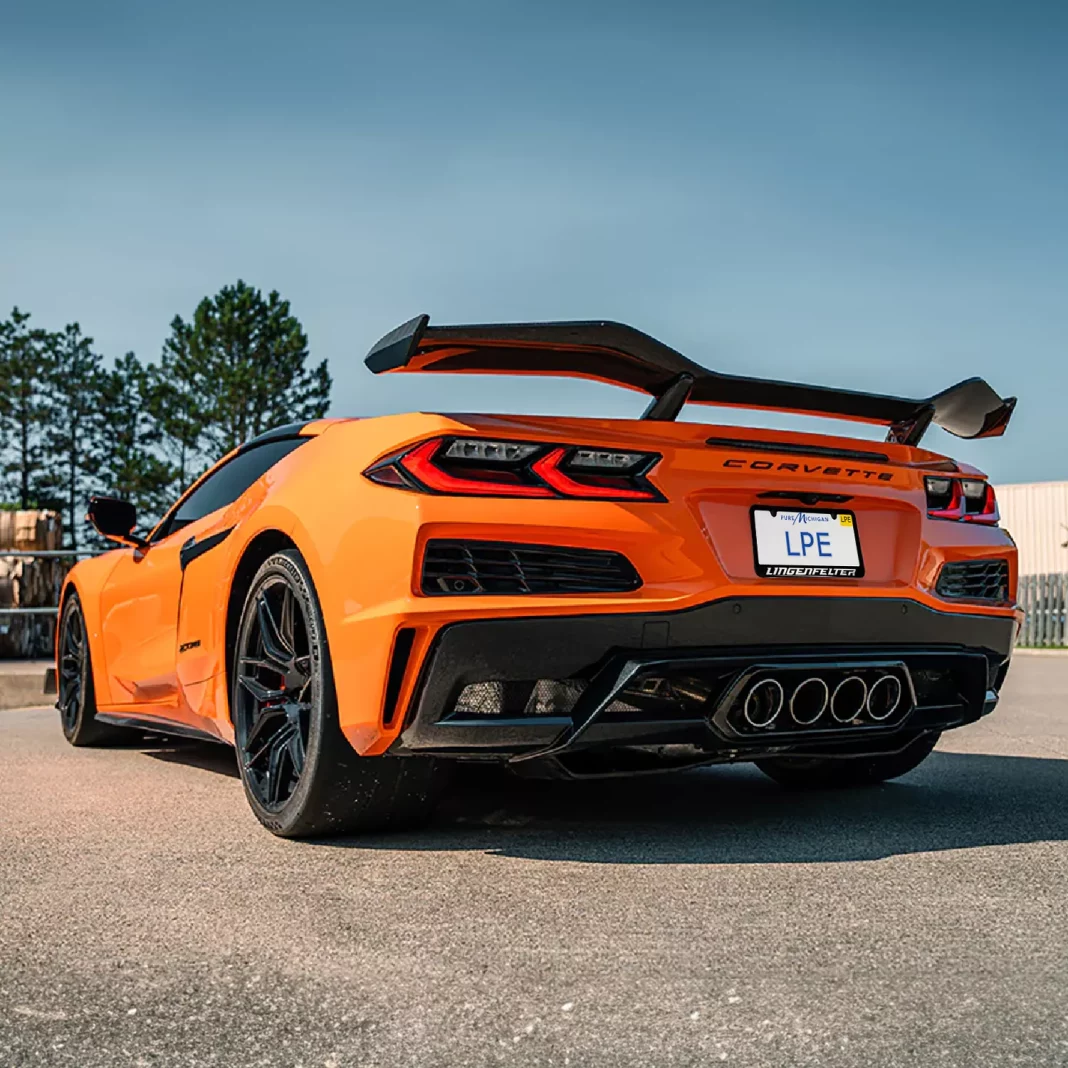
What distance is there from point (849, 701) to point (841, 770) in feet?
4.13

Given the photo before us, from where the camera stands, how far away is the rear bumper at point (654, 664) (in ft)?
11.0

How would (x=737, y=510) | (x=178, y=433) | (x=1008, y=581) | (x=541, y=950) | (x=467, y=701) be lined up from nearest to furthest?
1. (x=541, y=950)
2. (x=467, y=701)
3. (x=737, y=510)
4. (x=1008, y=581)
5. (x=178, y=433)

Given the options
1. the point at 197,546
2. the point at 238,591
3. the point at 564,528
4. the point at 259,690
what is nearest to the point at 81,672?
the point at 197,546

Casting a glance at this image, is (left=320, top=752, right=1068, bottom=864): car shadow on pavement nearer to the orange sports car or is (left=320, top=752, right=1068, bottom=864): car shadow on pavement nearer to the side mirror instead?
the orange sports car

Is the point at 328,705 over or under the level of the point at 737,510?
under

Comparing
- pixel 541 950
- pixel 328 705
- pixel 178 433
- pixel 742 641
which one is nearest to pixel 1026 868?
pixel 742 641

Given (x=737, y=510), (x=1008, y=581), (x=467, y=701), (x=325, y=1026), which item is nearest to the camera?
(x=325, y=1026)

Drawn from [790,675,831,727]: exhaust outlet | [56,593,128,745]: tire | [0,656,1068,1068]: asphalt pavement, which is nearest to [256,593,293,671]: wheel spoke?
[0,656,1068,1068]: asphalt pavement

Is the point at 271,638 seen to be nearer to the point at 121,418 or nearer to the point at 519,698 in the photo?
the point at 519,698

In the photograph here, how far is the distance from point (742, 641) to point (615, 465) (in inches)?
21.9

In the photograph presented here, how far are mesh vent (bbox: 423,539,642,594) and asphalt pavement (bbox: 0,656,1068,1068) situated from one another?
2.28ft

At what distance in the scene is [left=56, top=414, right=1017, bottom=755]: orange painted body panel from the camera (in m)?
3.36

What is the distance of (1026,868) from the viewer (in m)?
3.40

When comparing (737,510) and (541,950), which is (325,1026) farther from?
(737,510)
